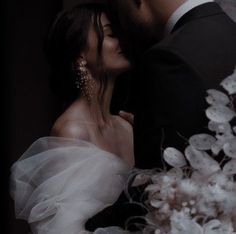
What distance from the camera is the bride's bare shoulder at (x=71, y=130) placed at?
1545 mm

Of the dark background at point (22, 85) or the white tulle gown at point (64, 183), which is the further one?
the dark background at point (22, 85)

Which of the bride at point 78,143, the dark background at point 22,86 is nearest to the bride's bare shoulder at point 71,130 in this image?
the bride at point 78,143

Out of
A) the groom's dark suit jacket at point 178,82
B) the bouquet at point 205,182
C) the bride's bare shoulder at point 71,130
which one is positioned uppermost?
the groom's dark suit jacket at point 178,82

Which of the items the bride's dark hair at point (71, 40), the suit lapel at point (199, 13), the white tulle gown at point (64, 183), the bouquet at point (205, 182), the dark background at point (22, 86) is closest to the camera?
the bouquet at point (205, 182)

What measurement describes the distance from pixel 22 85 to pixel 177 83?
1.78 m

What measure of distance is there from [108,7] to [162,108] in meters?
0.58

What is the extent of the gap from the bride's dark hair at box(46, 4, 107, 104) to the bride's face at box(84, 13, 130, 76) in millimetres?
10

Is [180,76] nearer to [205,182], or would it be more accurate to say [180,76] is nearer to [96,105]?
[205,182]

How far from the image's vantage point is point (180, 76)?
994mm

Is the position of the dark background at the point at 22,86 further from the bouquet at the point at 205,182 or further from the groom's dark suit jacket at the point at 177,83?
the bouquet at the point at 205,182

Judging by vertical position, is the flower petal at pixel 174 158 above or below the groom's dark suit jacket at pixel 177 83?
below

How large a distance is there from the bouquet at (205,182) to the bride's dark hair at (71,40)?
0.65 metres

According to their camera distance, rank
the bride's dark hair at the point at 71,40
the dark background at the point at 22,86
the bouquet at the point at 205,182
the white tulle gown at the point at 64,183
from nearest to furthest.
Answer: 1. the bouquet at the point at 205,182
2. the white tulle gown at the point at 64,183
3. the bride's dark hair at the point at 71,40
4. the dark background at the point at 22,86

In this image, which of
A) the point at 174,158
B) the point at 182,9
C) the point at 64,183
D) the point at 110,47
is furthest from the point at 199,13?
the point at 64,183
